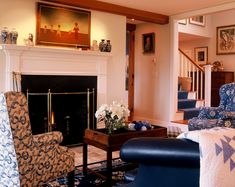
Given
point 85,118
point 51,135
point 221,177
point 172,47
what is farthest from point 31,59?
point 221,177

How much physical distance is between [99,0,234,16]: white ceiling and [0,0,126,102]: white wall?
403 mm

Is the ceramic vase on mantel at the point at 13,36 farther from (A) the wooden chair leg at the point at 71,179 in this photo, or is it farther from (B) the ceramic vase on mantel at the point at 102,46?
(A) the wooden chair leg at the point at 71,179

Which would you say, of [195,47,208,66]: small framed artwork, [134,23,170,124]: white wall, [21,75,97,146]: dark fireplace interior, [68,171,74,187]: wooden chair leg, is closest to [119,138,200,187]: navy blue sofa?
[68,171,74,187]: wooden chair leg

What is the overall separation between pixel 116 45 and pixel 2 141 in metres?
3.71

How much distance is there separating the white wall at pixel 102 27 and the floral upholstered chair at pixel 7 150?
2.33m

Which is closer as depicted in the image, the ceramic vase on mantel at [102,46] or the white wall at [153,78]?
the ceramic vase on mantel at [102,46]

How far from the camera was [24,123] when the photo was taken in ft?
7.52

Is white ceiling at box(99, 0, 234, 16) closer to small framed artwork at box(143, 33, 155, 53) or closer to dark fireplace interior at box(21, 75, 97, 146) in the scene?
small framed artwork at box(143, 33, 155, 53)

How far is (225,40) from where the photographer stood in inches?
318

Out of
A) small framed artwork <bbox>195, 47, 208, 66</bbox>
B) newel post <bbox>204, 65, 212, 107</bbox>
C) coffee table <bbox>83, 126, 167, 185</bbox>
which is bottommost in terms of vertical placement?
coffee table <bbox>83, 126, 167, 185</bbox>

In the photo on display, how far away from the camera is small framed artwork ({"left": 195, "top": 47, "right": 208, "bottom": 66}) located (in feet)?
27.9

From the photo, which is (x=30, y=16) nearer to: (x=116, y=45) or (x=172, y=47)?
(x=116, y=45)

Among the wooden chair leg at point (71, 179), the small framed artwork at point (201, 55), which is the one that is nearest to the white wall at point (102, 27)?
the wooden chair leg at point (71, 179)

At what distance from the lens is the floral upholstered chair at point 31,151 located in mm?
2236
